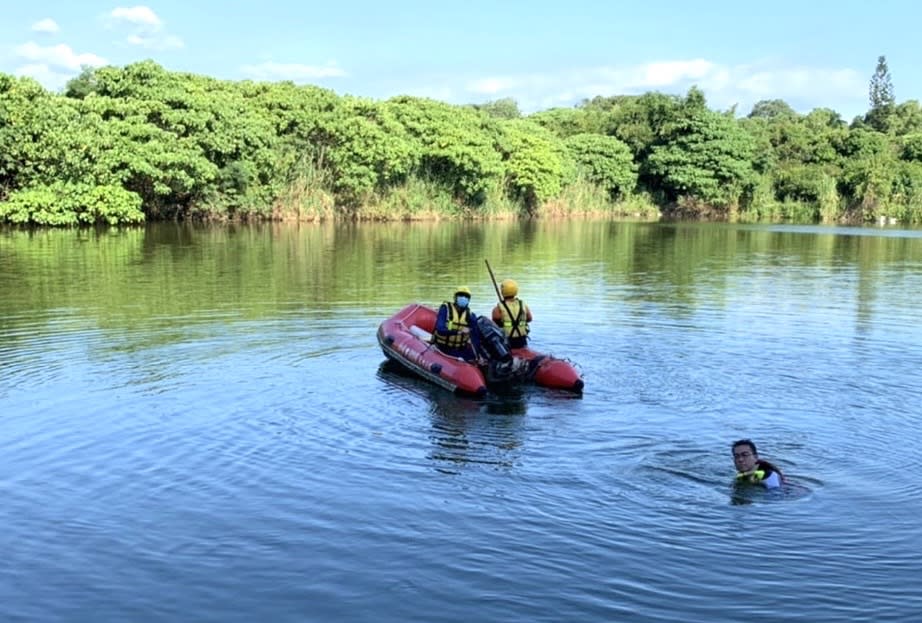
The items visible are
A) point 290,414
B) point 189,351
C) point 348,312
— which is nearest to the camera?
point 290,414

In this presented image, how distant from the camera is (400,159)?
53594 millimetres

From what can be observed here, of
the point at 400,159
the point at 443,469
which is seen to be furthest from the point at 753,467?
the point at 400,159

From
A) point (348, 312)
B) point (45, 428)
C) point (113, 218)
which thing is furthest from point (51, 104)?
point (45, 428)

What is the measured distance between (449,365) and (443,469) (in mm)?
3455

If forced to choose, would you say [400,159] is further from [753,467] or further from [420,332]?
[753,467]

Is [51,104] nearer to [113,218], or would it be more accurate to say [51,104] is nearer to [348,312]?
[113,218]

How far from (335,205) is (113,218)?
15877 millimetres

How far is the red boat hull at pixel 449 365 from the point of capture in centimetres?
1205

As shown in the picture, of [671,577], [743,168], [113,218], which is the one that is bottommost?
[671,577]

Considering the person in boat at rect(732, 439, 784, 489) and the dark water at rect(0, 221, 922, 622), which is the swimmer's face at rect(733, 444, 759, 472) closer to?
the person in boat at rect(732, 439, 784, 489)

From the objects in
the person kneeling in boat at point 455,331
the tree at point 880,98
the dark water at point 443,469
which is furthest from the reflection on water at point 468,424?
the tree at point 880,98

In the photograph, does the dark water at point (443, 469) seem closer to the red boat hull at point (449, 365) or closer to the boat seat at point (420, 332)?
the red boat hull at point (449, 365)

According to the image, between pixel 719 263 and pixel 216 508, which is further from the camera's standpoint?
pixel 719 263

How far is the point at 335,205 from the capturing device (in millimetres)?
55719
